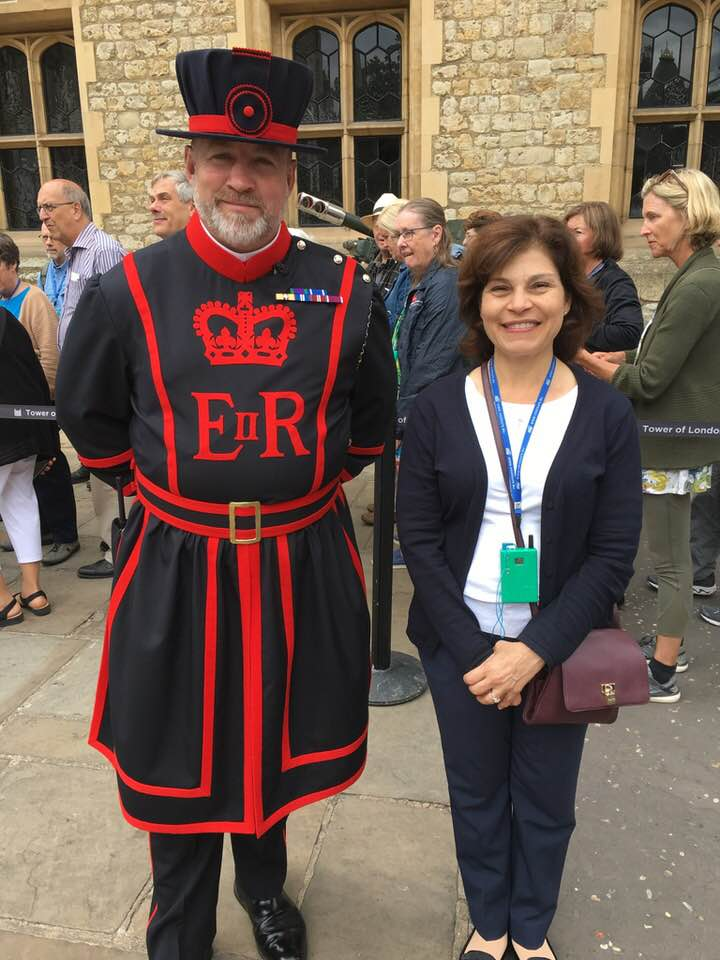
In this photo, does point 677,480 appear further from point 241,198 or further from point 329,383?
point 241,198

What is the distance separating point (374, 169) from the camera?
8.34 meters

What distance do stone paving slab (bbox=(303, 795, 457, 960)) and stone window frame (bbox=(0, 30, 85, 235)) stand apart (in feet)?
28.2

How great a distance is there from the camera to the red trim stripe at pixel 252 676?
1.62 metres

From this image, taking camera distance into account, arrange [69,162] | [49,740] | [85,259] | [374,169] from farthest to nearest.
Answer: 1. [69,162]
2. [374,169]
3. [85,259]
4. [49,740]

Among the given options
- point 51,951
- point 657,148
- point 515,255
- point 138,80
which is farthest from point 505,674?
point 138,80

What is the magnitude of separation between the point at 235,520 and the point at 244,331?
0.39m

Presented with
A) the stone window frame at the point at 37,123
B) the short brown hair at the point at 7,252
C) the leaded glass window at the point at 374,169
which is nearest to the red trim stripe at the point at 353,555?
the short brown hair at the point at 7,252

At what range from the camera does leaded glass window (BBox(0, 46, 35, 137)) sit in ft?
28.9

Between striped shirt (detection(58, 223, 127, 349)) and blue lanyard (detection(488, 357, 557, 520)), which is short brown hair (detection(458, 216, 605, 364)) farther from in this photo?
striped shirt (detection(58, 223, 127, 349))

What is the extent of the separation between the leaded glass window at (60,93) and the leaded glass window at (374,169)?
3.32 m

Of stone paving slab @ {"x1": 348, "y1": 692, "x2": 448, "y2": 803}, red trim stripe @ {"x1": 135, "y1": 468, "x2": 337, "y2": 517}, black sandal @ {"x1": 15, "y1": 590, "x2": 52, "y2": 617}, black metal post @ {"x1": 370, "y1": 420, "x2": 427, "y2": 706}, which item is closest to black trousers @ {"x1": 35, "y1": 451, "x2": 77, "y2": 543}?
black sandal @ {"x1": 15, "y1": 590, "x2": 52, "y2": 617}

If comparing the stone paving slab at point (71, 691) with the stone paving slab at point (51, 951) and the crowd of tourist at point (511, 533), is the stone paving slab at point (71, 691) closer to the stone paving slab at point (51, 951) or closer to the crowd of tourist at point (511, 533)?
the stone paving slab at point (51, 951)

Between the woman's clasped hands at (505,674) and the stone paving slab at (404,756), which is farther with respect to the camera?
the stone paving slab at (404,756)

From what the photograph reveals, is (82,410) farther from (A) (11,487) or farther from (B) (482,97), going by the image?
(B) (482,97)
